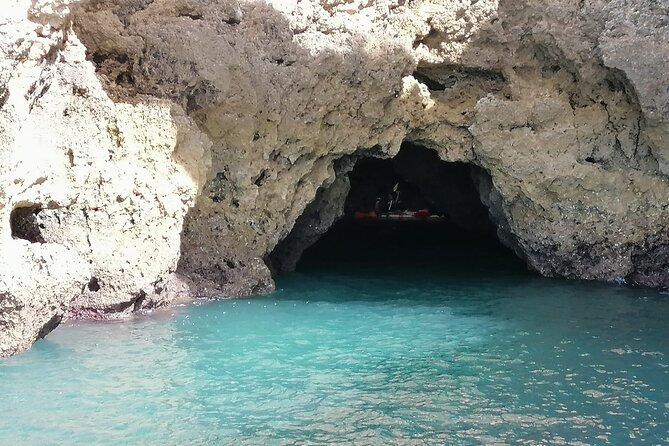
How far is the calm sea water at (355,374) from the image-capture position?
6.05 m

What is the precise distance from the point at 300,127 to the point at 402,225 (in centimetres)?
1378

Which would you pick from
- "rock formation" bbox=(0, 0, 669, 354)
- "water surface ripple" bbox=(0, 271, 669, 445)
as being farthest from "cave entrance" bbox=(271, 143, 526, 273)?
"water surface ripple" bbox=(0, 271, 669, 445)

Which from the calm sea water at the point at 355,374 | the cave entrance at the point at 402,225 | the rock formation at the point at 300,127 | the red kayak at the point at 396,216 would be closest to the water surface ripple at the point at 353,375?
the calm sea water at the point at 355,374

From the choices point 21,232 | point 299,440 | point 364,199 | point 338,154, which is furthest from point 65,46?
point 364,199

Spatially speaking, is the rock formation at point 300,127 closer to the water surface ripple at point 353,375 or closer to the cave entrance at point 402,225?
the water surface ripple at point 353,375

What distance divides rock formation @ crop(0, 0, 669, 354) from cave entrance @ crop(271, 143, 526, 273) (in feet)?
3.85

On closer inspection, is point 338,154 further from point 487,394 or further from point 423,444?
point 423,444

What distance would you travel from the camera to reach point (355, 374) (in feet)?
24.8

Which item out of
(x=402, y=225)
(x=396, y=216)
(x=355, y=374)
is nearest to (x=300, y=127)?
(x=355, y=374)

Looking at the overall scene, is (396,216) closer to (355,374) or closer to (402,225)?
(402,225)

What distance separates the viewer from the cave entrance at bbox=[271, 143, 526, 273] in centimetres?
1455

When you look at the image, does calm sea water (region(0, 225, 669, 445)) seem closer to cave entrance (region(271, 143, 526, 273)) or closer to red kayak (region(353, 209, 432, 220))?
cave entrance (region(271, 143, 526, 273))

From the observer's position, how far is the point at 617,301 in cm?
1125

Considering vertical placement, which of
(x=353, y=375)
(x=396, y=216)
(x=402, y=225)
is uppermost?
(x=396, y=216)
